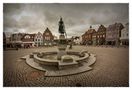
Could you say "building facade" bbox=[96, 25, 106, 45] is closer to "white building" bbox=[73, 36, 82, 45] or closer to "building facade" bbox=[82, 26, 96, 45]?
"building facade" bbox=[82, 26, 96, 45]

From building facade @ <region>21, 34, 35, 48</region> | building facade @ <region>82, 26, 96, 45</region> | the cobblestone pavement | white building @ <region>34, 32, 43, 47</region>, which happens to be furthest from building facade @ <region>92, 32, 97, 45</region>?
building facade @ <region>21, 34, 35, 48</region>

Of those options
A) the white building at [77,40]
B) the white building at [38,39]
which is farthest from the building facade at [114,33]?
the white building at [38,39]

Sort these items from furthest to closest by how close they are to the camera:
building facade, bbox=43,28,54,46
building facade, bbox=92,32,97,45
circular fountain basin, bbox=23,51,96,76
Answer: building facade, bbox=92,32,97,45
building facade, bbox=43,28,54,46
circular fountain basin, bbox=23,51,96,76

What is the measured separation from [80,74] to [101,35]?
2.87 ft

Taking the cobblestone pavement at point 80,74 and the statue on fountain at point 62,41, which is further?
the statue on fountain at point 62,41

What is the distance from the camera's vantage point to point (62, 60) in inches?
95.3

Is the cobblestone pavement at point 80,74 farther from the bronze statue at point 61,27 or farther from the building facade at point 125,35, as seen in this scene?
the bronze statue at point 61,27

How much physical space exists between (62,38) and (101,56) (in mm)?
855

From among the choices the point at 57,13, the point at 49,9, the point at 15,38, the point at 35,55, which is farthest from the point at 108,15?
the point at 15,38

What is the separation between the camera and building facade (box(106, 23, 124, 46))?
2481 millimetres

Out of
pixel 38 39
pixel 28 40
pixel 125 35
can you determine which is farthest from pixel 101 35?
pixel 28 40

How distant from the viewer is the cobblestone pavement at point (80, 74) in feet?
7.88

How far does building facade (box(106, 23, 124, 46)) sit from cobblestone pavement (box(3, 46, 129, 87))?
0.14 meters

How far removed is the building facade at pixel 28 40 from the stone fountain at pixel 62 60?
0.64 feet
